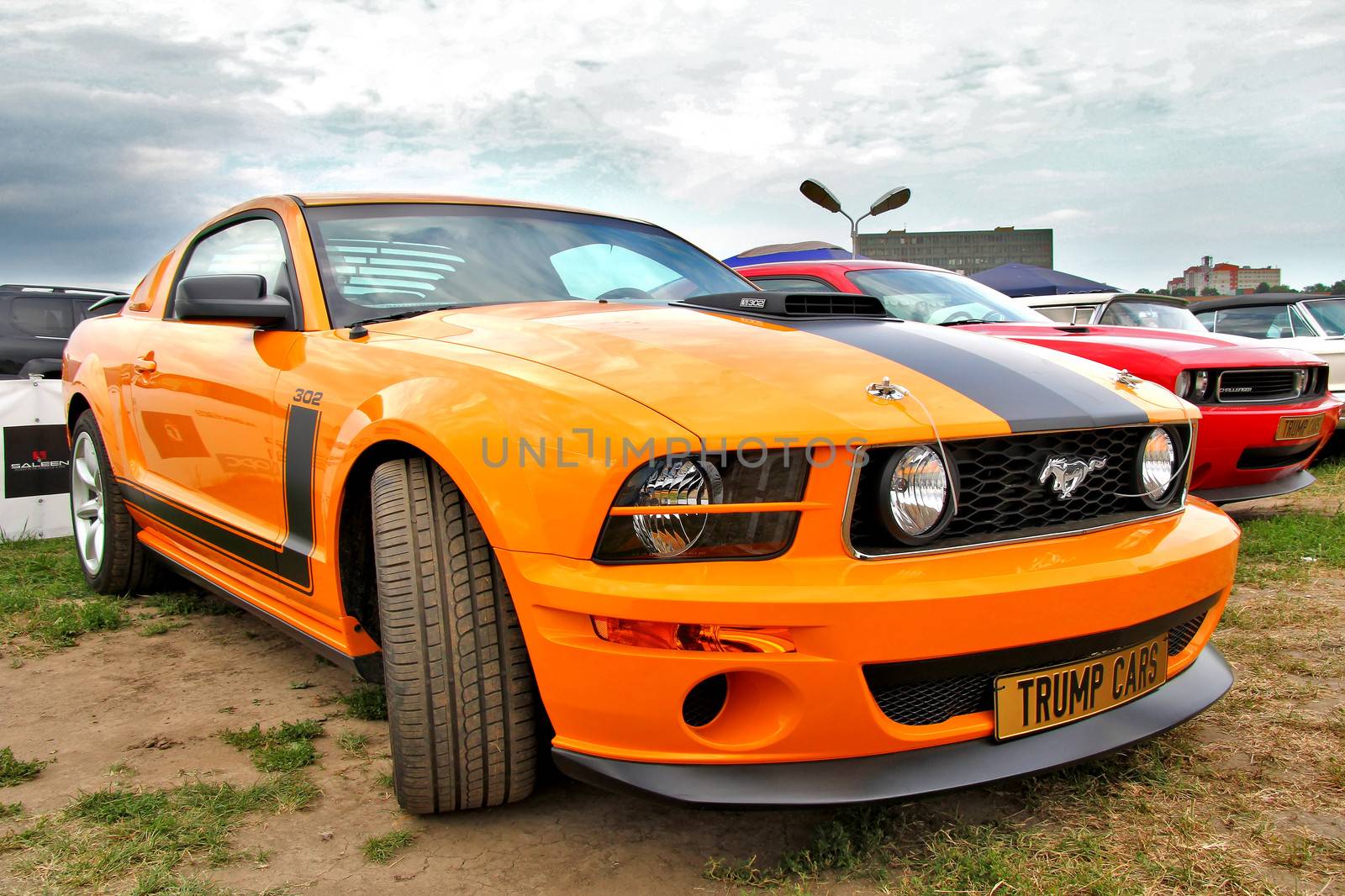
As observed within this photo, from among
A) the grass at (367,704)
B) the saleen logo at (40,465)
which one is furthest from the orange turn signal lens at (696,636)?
the saleen logo at (40,465)

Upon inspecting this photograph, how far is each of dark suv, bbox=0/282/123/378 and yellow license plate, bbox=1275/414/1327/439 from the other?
9.47 metres

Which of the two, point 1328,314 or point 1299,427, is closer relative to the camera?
point 1299,427

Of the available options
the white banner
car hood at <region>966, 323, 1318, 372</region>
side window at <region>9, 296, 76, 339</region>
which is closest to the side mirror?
car hood at <region>966, 323, 1318, 372</region>

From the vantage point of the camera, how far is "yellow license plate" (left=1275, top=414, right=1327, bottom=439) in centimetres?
439

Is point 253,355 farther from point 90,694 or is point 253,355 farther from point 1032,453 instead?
point 1032,453

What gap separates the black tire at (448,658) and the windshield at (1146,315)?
558cm

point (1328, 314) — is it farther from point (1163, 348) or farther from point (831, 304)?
point (831, 304)

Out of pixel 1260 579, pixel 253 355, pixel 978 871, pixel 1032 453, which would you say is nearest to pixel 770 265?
pixel 1260 579

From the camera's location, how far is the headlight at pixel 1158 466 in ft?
6.70

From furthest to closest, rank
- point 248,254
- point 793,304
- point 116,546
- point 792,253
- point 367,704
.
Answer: point 792,253
point 116,546
point 248,254
point 367,704
point 793,304

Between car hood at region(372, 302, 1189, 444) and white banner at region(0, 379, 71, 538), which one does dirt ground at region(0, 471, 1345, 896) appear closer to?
car hood at region(372, 302, 1189, 444)

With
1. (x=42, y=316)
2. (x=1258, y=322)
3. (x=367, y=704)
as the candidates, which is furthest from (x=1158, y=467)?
(x=42, y=316)

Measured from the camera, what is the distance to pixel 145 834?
193 cm

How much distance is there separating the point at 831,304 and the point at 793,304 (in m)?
0.13
